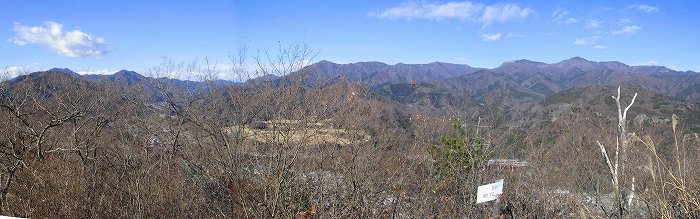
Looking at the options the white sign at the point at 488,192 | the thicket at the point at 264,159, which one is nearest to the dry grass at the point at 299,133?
the thicket at the point at 264,159

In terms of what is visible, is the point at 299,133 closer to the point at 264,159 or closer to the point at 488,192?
the point at 264,159

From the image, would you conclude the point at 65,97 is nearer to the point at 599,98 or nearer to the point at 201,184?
the point at 201,184

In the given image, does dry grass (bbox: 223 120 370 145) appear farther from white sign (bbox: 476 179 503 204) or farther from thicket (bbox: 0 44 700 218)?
white sign (bbox: 476 179 503 204)

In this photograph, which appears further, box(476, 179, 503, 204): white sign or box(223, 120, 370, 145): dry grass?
box(223, 120, 370, 145): dry grass

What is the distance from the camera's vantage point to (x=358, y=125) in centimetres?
1046

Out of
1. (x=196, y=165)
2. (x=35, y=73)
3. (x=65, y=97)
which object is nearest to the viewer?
(x=196, y=165)

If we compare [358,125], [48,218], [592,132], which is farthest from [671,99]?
[48,218]

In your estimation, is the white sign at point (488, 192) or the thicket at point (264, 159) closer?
the white sign at point (488, 192)

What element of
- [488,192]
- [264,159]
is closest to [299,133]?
[264,159]

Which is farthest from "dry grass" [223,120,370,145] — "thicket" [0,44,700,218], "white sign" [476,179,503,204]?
"white sign" [476,179,503,204]

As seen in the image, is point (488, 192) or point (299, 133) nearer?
point (488, 192)

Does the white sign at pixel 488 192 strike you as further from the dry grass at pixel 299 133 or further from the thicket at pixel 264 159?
the dry grass at pixel 299 133

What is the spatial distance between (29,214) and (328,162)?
4801mm

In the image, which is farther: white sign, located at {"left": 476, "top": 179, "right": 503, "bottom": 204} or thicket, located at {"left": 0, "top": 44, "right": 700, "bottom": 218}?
thicket, located at {"left": 0, "top": 44, "right": 700, "bottom": 218}
